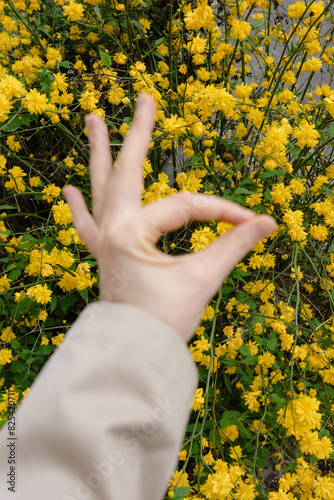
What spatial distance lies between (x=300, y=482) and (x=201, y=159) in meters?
1.19

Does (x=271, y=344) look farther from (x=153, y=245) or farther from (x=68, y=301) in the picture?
(x=153, y=245)

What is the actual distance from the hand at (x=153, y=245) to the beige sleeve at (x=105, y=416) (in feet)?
0.10

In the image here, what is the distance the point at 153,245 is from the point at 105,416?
0.21 meters

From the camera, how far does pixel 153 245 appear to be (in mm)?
525

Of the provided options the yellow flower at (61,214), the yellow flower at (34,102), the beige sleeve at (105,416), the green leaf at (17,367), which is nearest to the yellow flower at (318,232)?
the yellow flower at (61,214)

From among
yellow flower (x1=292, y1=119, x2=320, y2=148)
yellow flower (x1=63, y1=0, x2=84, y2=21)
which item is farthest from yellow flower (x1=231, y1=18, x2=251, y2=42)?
yellow flower (x1=63, y1=0, x2=84, y2=21)

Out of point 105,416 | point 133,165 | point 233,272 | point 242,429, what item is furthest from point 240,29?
point 105,416

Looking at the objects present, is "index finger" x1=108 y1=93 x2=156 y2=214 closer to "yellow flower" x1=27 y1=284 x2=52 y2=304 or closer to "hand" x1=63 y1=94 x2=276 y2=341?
"hand" x1=63 y1=94 x2=276 y2=341

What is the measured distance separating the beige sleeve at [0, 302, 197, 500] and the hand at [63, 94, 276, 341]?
0.03m

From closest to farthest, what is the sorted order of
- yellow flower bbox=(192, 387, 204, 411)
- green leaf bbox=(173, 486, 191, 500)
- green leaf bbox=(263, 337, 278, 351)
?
green leaf bbox=(173, 486, 191, 500) → yellow flower bbox=(192, 387, 204, 411) → green leaf bbox=(263, 337, 278, 351)

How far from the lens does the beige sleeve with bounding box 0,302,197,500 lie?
0.43 metres

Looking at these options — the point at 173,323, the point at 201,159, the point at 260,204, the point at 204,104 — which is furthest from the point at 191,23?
the point at 173,323

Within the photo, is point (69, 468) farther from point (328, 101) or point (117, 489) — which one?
point (328, 101)

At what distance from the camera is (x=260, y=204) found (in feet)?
5.47
